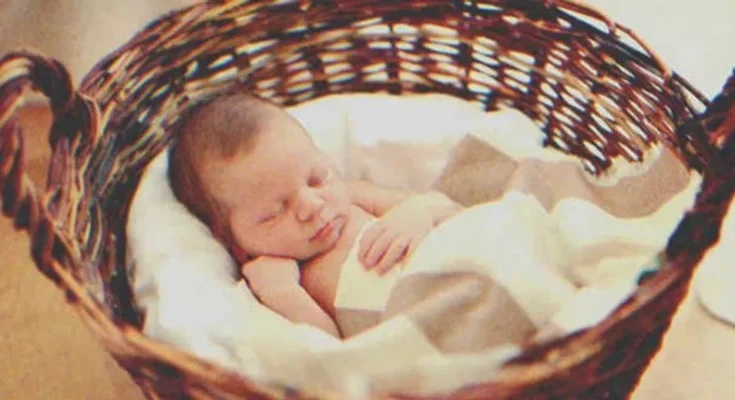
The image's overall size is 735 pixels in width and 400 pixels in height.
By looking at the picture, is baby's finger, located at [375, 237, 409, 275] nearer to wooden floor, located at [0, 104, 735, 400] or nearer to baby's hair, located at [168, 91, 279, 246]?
baby's hair, located at [168, 91, 279, 246]

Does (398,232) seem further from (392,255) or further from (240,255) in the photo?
(240,255)

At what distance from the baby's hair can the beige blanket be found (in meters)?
0.15

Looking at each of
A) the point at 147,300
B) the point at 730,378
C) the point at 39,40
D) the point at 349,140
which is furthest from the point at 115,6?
the point at 730,378

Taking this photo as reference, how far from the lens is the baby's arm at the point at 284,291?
879 millimetres

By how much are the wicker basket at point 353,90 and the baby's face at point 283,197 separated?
128mm

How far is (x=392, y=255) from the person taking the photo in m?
0.88

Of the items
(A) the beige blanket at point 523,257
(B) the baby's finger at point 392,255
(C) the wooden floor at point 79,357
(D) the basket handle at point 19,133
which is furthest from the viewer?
(C) the wooden floor at point 79,357

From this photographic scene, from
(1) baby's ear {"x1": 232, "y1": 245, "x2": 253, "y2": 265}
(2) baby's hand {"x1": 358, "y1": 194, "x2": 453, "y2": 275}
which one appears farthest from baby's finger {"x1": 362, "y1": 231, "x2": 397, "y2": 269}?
(1) baby's ear {"x1": 232, "y1": 245, "x2": 253, "y2": 265}

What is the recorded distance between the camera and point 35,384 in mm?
1000

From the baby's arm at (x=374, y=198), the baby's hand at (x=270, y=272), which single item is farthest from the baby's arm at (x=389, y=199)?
the baby's hand at (x=270, y=272)

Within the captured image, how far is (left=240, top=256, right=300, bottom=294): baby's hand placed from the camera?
35.7 inches

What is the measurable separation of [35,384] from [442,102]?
0.54 meters

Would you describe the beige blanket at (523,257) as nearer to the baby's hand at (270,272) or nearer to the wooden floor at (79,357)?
the baby's hand at (270,272)

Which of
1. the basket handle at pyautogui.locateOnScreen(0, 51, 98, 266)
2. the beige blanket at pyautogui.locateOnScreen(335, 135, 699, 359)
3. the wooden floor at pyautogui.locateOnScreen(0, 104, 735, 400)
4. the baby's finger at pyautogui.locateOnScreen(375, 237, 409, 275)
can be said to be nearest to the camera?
the basket handle at pyautogui.locateOnScreen(0, 51, 98, 266)
